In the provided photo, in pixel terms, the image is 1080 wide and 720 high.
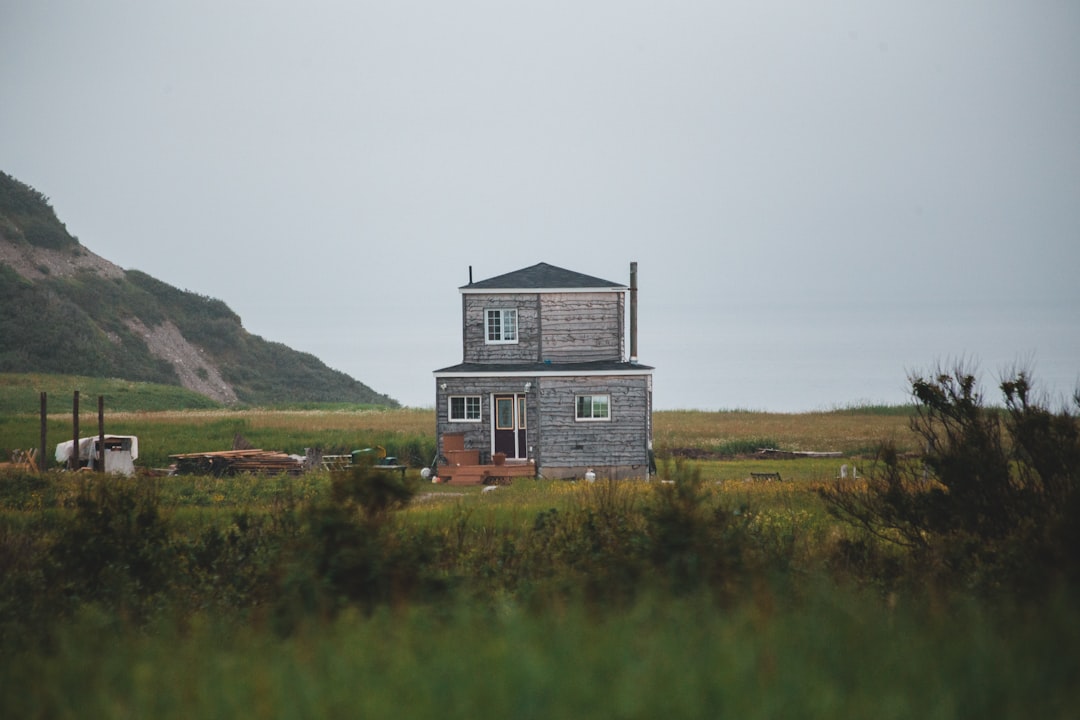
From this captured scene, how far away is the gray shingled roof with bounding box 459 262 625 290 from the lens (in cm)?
3466

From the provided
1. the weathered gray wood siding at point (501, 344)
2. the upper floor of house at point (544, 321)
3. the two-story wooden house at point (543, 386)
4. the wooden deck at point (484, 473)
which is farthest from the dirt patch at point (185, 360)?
the wooden deck at point (484, 473)

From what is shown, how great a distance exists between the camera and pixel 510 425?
114 ft

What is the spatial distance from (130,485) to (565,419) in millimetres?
19552

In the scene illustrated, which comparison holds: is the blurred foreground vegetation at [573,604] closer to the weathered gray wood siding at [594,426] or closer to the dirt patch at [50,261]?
the weathered gray wood siding at [594,426]

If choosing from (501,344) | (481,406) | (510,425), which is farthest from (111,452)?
(501,344)

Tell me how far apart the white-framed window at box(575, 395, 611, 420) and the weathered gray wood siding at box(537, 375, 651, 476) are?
151 mm

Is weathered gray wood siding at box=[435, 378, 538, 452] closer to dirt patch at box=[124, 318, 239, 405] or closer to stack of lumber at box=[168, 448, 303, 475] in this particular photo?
stack of lumber at box=[168, 448, 303, 475]

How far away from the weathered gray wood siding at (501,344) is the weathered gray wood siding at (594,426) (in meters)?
1.86

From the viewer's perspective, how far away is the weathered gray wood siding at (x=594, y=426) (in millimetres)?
33188

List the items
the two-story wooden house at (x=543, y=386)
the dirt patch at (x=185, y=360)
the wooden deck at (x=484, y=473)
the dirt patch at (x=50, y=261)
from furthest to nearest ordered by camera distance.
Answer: the dirt patch at (x=185, y=360) < the dirt patch at (x=50, y=261) < the two-story wooden house at (x=543, y=386) < the wooden deck at (x=484, y=473)

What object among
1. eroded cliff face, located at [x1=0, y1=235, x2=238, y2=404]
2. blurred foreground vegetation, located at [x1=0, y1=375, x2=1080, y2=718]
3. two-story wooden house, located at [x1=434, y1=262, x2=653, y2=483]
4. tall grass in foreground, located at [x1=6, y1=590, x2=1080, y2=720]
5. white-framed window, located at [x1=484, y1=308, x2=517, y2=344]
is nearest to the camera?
tall grass in foreground, located at [x1=6, y1=590, x2=1080, y2=720]

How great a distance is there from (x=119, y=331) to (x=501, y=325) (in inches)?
3334

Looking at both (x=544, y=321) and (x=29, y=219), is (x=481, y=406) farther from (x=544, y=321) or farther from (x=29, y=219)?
(x=29, y=219)

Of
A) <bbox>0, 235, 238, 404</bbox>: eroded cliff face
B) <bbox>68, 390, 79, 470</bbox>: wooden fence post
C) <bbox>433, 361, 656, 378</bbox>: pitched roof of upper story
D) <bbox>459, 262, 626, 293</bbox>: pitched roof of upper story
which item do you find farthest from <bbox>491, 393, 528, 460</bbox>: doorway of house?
<bbox>0, 235, 238, 404</bbox>: eroded cliff face
